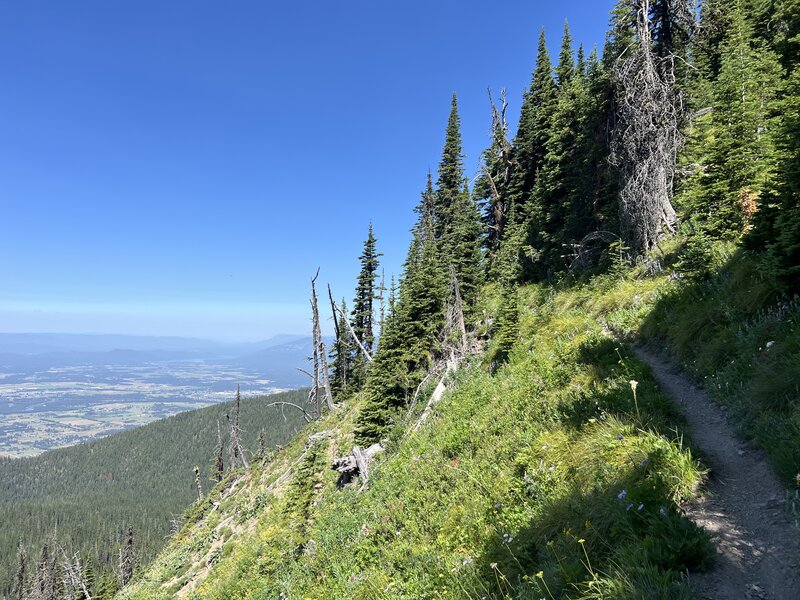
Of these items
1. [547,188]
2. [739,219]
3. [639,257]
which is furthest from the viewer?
[547,188]

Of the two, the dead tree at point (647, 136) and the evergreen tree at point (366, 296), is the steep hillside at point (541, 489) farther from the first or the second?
the evergreen tree at point (366, 296)

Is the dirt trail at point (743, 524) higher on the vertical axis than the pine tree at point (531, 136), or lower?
lower

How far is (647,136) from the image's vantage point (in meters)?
15.8

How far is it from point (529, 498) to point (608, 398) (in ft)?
6.80

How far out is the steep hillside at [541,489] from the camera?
12.5 feet

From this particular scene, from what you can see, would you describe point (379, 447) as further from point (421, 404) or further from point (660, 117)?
point (660, 117)

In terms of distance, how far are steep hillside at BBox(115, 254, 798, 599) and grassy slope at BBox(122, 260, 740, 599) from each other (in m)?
0.03

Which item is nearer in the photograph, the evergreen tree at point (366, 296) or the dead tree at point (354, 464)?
the dead tree at point (354, 464)

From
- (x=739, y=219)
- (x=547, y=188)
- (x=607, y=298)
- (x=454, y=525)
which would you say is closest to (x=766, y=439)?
(x=454, y=525)

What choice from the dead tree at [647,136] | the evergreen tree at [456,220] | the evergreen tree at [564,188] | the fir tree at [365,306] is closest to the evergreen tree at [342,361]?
the fir tree at [365,306]

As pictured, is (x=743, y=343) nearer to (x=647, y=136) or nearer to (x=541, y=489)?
(x=541, y=489)

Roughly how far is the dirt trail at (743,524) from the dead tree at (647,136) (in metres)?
12.5

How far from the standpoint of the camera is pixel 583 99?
76.0 feet

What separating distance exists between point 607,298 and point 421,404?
899 cm
